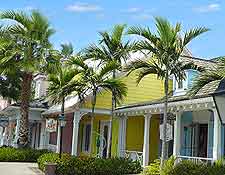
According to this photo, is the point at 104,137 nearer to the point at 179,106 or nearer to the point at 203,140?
the point at 203,140

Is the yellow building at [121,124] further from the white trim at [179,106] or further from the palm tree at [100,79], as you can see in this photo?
the palm tree at [100,79]

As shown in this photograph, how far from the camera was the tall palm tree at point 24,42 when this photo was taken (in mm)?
22625

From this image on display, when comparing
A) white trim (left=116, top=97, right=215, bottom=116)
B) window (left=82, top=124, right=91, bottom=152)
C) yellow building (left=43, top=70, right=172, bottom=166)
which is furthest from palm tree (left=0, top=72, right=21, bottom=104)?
white trim (left=116, top=97, right=215, bottom=116)

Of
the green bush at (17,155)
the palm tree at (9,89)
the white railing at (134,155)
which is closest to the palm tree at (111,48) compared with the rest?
the white railing at (134,155)

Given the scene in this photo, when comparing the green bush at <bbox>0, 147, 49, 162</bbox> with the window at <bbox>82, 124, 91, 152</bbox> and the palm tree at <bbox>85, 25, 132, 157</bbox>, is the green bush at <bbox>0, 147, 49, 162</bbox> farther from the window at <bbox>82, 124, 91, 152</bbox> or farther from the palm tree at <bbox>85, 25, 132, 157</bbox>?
the palm tree at <bbox>85, 25, 132, 157</bbox>

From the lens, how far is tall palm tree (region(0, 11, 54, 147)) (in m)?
22.6

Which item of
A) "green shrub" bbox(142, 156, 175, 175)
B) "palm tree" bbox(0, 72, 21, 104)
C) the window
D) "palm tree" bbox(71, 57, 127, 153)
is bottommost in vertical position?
"green shrub" bbox(142, 156, 175, 175)

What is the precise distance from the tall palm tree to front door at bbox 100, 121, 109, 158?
563 cm

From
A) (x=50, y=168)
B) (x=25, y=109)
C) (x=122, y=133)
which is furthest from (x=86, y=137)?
(x=50, y=168)

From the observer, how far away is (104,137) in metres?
25.9

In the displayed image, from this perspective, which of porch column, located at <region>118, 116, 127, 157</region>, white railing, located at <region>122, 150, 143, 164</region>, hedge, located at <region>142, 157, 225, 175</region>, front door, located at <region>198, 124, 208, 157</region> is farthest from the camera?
porch column, located at <region>118, 116, 127, 157</region>

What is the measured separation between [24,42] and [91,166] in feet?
29.6

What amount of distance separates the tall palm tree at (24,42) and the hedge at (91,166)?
22.8 ft

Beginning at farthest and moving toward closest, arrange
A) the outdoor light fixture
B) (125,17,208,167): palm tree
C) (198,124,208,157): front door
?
(198,124,208,157): front door
(125,17,208,167): palm tree
the outdoor light fixture
